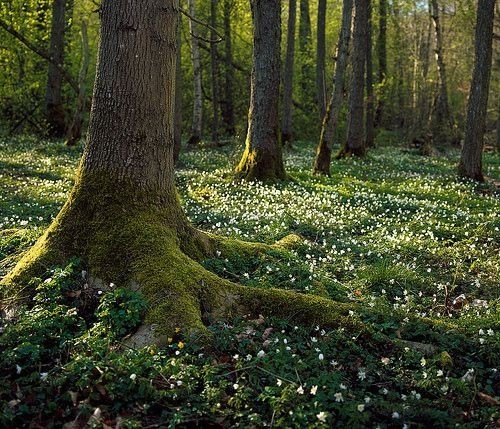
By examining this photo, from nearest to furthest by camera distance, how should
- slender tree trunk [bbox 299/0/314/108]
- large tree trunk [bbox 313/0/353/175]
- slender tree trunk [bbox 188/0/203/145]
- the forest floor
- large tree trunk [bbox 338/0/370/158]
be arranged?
the forest floor, large tree trunk [bbox 313/0/353/175], large tree trunk [bbox 338/0/370/158], slender tree trunk [bbox 188/0/203/145], slender tree trunk [bbox 299/0/314/108]

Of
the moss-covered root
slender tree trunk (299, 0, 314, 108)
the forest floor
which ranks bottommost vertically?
the forest floor

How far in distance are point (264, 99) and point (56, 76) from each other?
1517cm

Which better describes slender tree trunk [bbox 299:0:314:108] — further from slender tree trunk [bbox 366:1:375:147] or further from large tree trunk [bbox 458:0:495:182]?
large tree trunk [bbox 458:0:495:182]

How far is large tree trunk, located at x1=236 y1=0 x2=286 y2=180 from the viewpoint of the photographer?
14594 millimetres

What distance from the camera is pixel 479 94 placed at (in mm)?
16172

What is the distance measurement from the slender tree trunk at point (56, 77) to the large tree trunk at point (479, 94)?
61.9 feet

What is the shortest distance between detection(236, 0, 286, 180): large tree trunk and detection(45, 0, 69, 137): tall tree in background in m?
14.0

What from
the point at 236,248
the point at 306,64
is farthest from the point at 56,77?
the point at 236,248

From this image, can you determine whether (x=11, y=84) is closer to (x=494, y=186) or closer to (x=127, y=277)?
(x=494, y=186)

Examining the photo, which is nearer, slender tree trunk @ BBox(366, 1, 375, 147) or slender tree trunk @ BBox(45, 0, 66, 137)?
slender tree trunk @ BBox(45, 0, 66, 137)

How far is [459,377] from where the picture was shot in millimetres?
4922

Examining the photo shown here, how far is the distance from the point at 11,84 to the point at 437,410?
29.1 metres

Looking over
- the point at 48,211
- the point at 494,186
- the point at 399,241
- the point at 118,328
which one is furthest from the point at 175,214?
the point at 494,186

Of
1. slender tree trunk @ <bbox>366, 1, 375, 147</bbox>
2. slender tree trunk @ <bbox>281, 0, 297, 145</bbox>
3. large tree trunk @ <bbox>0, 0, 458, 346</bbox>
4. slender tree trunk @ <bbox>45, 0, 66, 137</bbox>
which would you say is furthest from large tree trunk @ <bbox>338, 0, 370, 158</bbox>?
large tree trunk @ <bbox>0, 0, 458, 346</bbox>
